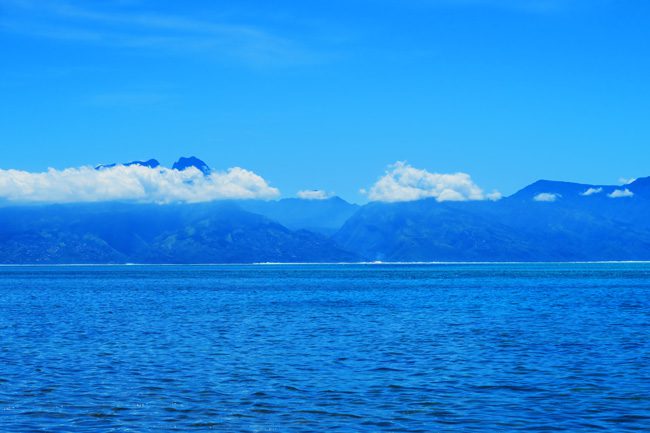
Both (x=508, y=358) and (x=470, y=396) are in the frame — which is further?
(x=508, y=358)

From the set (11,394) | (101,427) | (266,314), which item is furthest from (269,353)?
(266,314)

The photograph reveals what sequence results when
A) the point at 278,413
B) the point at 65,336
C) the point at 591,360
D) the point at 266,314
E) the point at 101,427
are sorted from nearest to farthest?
the point at 101,427
the point at 278,413
the point at 591,360
the point at 65,336
the point at 266,314

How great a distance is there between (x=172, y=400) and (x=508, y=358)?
2291cm

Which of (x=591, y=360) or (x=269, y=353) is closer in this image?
(x=591, y=360)

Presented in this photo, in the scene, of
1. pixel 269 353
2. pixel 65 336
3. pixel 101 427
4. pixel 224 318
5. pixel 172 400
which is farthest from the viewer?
pixel 224 318

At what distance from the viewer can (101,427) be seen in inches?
1260

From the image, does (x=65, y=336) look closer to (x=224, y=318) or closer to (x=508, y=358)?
(x=224, y=318)

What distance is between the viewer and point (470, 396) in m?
38.2

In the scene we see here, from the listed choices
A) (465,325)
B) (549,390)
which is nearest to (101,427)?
(549,390)

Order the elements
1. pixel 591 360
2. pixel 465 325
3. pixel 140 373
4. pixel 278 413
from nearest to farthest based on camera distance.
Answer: pixel 278 413
pixel 140 373
pixel 591 360
pixel 465 325

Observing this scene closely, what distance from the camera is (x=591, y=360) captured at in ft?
163

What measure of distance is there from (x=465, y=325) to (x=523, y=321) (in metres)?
7.58

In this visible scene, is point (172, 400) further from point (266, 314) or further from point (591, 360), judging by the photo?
point (266, 314)

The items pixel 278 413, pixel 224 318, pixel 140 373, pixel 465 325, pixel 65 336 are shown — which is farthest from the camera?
pixel 224 318
